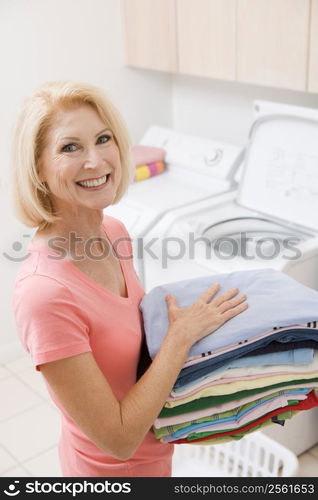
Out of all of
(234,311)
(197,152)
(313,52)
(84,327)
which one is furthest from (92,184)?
(197,152)

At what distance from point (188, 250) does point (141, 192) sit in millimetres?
612

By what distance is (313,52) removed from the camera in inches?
87.7

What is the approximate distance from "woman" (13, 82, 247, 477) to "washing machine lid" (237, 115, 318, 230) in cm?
124

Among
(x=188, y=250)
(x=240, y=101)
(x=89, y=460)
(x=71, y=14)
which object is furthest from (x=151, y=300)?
(x=71, y=14)

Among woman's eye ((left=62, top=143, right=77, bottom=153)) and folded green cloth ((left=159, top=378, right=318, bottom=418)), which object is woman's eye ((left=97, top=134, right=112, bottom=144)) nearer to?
woman's eye ((left=62, top=143, right=77, bottom=153))

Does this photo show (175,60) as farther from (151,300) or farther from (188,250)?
(151,300)

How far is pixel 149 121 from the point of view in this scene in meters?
3.35

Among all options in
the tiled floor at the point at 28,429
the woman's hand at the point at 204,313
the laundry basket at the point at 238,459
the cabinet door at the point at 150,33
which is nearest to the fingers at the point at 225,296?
the woman's hand at the point at 204,313

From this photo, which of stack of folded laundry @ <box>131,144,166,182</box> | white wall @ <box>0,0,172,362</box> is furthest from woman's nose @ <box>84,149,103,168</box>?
stack of folded laundry @ <box>131,144,166,182</box>

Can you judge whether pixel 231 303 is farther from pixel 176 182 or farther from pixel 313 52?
pixel 176 182

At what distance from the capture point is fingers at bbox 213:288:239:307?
4.17 ft

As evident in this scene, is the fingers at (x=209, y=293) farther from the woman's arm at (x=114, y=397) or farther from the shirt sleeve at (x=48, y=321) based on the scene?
the shirt sleeve at (x=48, y=321)

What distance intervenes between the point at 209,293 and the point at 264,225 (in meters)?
1.27

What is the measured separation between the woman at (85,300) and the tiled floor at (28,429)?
1.26m
